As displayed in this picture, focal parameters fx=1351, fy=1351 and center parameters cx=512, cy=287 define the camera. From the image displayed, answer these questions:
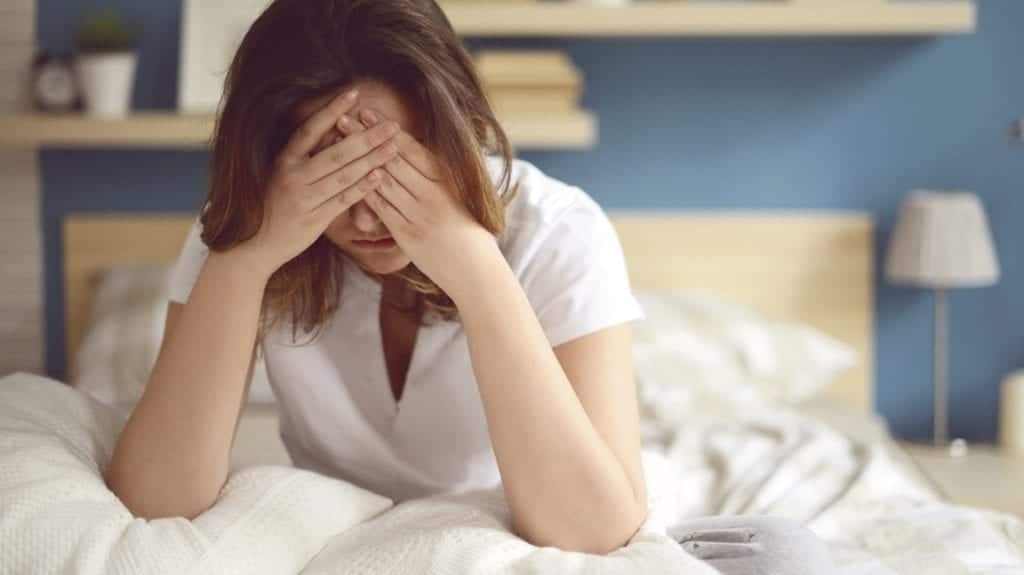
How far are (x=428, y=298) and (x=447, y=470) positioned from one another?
0.65 ft

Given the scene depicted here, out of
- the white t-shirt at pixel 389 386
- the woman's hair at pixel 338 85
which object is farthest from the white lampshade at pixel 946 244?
the woman's hair at pixel 338 85

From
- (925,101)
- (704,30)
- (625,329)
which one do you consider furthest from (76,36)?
(625,329)

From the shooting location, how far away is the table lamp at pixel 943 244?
2988 mm

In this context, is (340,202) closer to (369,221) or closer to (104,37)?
(369,221)

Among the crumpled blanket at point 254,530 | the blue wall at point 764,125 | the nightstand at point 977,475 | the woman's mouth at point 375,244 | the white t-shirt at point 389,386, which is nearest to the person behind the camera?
the crumpled blanket at point 254,530

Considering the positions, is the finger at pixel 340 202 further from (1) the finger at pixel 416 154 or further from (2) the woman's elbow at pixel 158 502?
(2) the woman's elbow at pixel 158 502

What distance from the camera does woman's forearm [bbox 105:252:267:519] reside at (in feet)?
4.33

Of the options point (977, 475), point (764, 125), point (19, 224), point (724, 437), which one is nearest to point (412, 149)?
point (724, 437)

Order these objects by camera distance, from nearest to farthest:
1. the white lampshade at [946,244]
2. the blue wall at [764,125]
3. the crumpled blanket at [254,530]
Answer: the crumpled blanket at [254,530], the white lampshade at [946,244], the blue wall at [764,125]

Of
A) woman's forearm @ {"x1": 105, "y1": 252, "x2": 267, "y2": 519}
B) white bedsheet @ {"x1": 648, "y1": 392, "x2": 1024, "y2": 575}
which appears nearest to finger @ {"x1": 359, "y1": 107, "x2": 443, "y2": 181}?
woman's forearm @ {"x1": 105, "y1": 252, "x2": 267, "y2": 519}

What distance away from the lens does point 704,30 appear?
2.92 meters

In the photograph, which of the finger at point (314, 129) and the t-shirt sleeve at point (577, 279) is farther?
the t-shirt sleeve at point (577, 279)

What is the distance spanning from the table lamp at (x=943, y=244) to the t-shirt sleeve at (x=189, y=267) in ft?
6.41

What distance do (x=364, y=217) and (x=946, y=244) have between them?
2018 millimetres
